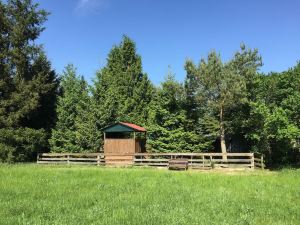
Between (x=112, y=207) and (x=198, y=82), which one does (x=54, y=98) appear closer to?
(x=198, y=82)

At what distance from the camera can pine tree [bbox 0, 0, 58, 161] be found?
37125 mm

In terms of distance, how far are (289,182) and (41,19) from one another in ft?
97.7

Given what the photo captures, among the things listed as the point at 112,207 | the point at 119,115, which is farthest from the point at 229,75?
the point at 112,207

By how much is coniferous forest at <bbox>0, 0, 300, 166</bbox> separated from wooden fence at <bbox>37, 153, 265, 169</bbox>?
1.11 meters

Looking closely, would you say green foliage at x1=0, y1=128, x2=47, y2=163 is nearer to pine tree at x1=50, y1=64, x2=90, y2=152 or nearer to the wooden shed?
pine tree at x1=50, y1=64, x2=90, y2=152

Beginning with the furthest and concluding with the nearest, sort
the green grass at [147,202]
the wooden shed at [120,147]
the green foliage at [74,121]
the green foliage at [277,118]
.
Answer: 1. the green foliage at [74,121]
2. the wooden shed at [120,147]
3. the green foliage at [277,118]
4. the green grass at [147,202]

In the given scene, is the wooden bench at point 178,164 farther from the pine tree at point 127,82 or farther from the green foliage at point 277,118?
the pine tree at point 127,82

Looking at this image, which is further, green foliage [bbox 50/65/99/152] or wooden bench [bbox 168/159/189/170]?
green foliage [bbox 50/65/99/152]

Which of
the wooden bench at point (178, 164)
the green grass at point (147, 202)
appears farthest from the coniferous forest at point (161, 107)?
the green grass at point (147, 202)

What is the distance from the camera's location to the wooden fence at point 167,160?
29.2 metres

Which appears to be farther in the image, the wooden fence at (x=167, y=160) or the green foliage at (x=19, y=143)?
the green foliage at (x=19, y=143)

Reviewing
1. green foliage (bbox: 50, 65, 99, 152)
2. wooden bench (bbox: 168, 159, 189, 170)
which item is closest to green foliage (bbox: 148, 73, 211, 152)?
wooden bench (bbox: 168, 159, 189, 170)

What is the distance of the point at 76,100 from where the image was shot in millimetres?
42125

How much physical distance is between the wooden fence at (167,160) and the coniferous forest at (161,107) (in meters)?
1.11
